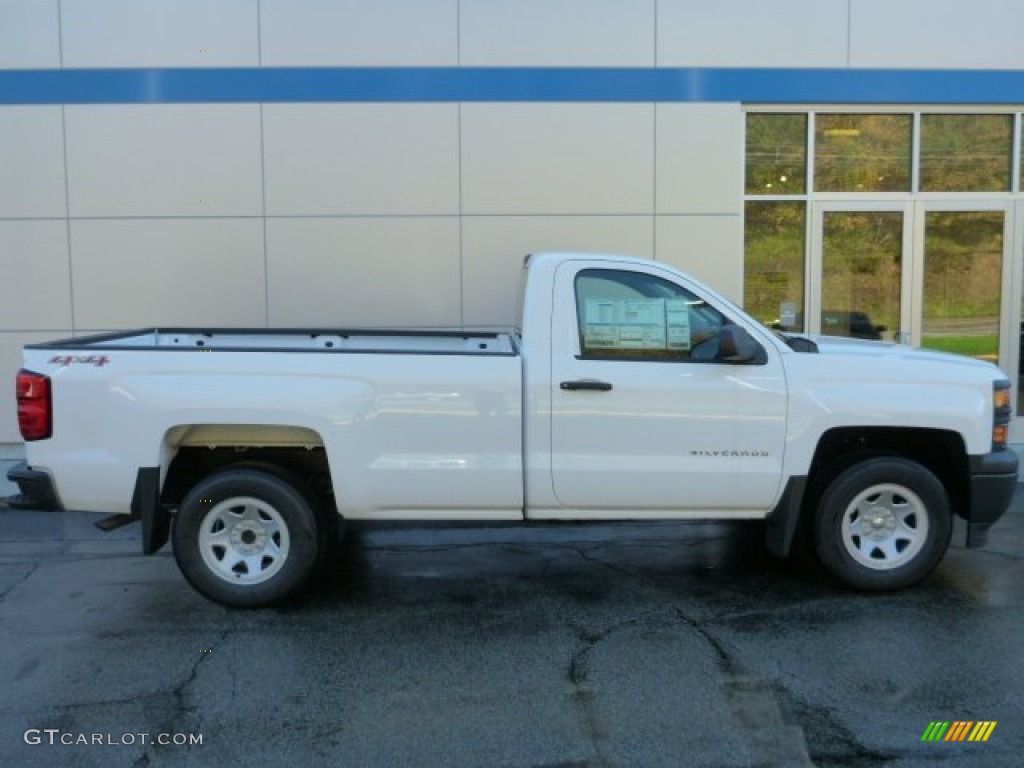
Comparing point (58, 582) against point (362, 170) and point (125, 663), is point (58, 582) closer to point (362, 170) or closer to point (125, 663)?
point (125, 663)

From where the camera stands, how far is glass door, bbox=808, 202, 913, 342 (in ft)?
32.9

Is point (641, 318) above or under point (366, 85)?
under

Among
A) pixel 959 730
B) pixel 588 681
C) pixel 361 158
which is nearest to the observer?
pixel 959 730

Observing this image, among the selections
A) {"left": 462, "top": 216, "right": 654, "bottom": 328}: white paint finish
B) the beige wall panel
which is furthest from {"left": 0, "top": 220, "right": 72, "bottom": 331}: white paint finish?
{"left": 462, "top": 216, "right": 654, "bottom": 328}: white paint finish

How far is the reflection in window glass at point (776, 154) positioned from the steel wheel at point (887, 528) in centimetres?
525

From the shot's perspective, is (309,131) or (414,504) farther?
(309,131)

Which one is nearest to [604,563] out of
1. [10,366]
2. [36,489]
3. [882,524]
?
[882,524]

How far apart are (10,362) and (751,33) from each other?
8.27 m

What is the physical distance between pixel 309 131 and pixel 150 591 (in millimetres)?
5258

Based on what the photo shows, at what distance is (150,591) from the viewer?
579 cm

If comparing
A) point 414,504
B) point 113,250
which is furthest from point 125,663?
point 113,250

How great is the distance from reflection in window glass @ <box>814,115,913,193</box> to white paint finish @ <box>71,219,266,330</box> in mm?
5991

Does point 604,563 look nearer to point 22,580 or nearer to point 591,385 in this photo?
point 591,385

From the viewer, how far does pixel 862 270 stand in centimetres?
1011
